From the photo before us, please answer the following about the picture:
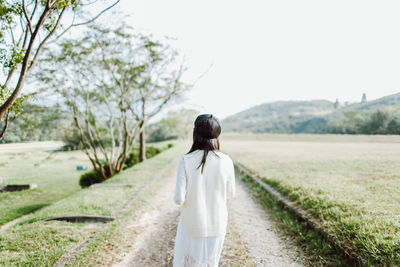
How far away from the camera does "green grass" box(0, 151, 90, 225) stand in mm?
6821

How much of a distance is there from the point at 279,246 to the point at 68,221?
3.91 meters

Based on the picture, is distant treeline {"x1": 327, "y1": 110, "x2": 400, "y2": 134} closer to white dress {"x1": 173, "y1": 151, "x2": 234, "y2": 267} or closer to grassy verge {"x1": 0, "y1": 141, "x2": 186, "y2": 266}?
white dress {"x1": 173, "y1": 151, "x2": 234, "y2": 267}

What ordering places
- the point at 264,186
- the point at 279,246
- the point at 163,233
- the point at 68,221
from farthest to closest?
the point at 264,186
the point at 68,221
the point at 163,233
the point at 279,246

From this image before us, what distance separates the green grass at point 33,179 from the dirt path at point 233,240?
12.8 ft

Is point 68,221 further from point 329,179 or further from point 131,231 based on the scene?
point 329,179

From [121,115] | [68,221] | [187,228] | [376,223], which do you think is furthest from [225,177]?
[121,115]

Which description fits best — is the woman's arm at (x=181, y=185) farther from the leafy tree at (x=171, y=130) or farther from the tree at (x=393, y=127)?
the leafy tree at (x=171, y=130)

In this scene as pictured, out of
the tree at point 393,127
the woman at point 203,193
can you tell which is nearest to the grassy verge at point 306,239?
the woman at point 203,193

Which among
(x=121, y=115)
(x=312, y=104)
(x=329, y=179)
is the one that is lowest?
(x=329, y=179)

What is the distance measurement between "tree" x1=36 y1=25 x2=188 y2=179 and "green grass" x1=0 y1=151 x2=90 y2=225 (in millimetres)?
1745

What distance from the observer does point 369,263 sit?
270cm

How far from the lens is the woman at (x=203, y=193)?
2075 mm

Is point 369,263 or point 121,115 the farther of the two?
point 121,115

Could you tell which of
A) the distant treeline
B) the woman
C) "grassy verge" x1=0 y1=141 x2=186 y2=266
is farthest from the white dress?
the distant treeline
